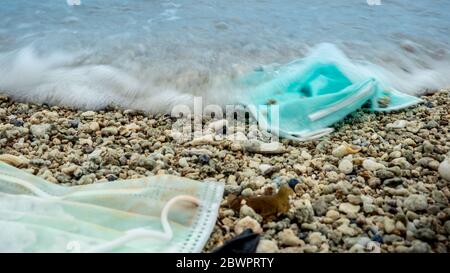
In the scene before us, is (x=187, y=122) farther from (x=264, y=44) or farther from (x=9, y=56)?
(x=9, y=56)

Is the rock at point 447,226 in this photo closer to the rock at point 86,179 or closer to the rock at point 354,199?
the rock at point 354,199

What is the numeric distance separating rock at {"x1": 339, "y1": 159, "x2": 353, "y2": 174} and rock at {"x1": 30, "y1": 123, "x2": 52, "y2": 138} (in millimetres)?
2034

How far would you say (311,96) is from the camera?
323 cm

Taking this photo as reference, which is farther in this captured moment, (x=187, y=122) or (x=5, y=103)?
(x=5, y=103)

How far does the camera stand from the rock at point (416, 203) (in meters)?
1.83

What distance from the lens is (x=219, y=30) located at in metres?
5.08

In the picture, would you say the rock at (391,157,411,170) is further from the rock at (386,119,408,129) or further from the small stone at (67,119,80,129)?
the small stone at (67,119,80,129)

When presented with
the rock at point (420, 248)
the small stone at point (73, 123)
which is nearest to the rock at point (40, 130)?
the small stone at point (73, 123)

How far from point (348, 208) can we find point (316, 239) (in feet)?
1.02

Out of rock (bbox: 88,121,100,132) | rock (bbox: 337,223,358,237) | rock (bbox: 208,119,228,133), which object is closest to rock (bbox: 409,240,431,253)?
rock (bbox: 337,223,358,237)

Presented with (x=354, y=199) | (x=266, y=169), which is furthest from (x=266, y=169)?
(x=354, y=199)

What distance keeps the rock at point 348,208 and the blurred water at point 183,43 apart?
1.73 metres
